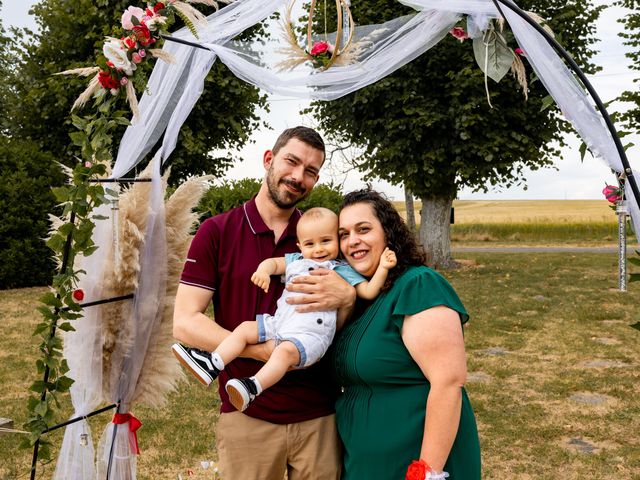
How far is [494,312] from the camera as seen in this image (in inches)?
399

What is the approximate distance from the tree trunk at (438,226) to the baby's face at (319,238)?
41.3 feet

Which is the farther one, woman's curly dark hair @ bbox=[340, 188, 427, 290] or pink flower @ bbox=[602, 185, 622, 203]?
pink flower @ bbox=[602, 185, 622, 203]

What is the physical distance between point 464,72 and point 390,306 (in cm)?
1137

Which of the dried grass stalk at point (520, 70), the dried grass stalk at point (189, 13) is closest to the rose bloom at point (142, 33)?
the dried grass stalk at point (189, 13)

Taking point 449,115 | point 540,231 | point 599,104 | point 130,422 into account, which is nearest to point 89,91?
point 130,422

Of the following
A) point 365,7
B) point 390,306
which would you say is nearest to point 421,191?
point 365,7

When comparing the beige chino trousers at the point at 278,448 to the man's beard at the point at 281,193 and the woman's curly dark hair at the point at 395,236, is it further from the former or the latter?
the man's beard at the point at 281,193

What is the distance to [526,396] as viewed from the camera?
6195 mm

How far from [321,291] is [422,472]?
0.73 meters

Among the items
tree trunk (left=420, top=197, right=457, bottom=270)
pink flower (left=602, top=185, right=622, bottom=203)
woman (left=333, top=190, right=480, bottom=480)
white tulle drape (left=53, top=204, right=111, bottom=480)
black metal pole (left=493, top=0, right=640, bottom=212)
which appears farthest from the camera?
tree trunk (left=420, top=197, right=457, bottom=270)

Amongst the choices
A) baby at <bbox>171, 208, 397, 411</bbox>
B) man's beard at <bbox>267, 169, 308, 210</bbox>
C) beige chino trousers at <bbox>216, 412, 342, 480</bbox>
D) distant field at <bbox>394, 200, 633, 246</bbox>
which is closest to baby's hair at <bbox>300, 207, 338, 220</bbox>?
baby at <bbox>171, 208, 397, 411</bbox>

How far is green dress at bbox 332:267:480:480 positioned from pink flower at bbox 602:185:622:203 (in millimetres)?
898

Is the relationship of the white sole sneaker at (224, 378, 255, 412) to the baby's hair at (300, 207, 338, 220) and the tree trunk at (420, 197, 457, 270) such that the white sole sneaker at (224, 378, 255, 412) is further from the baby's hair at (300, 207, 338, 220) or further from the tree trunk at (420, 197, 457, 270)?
the tree trunk at (420, 197, 457, 270)

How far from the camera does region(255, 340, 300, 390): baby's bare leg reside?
7.72 feet
